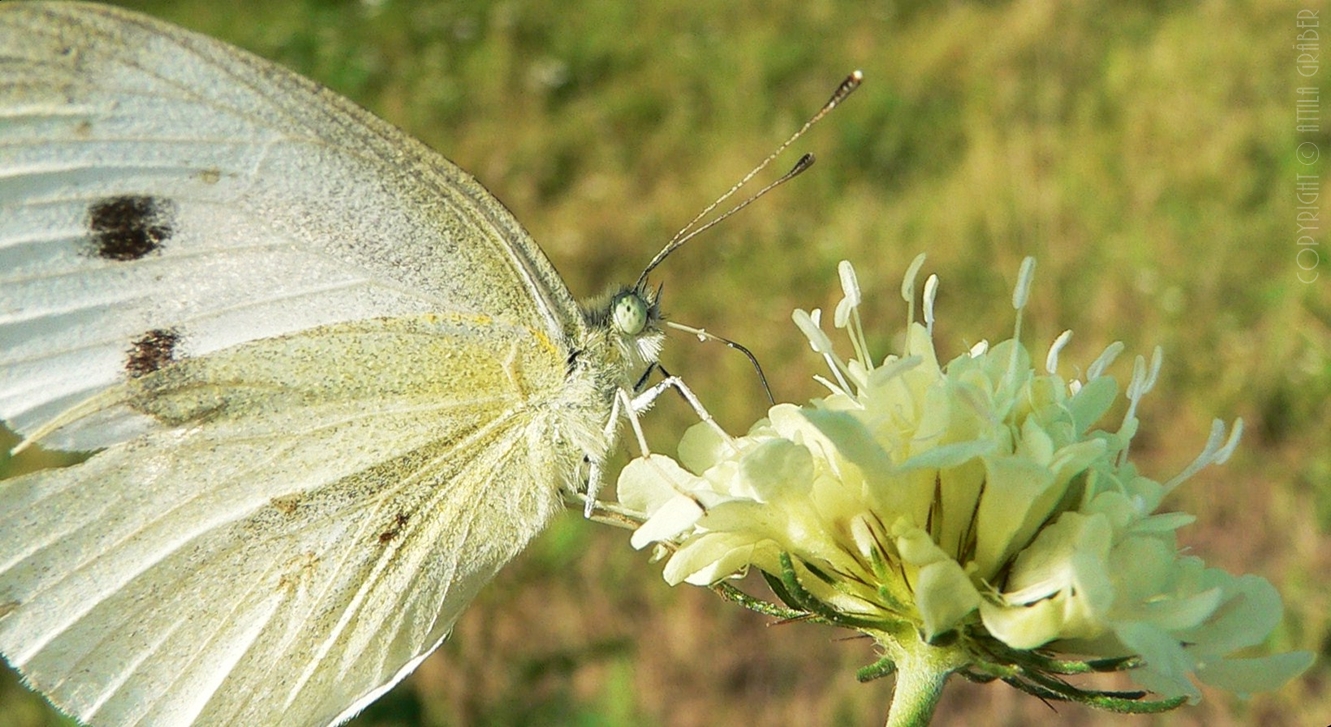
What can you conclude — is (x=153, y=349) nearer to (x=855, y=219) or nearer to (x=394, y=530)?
(x=394, y=530)

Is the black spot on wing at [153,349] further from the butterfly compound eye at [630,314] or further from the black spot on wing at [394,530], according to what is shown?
the butterfly compound eye at [630,314]

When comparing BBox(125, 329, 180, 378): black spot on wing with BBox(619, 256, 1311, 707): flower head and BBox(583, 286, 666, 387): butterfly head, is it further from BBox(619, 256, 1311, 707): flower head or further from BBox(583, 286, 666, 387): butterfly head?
BBox(619, 256, 1311, 707): flower head

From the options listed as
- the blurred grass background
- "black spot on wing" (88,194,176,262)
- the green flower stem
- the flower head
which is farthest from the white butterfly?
the blurred grass background

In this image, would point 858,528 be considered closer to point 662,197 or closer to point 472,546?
point 472,546

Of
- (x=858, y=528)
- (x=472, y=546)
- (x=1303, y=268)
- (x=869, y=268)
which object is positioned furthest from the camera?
(x=869, y=268)

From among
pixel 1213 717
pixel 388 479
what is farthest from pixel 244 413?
pixel 1213 717
